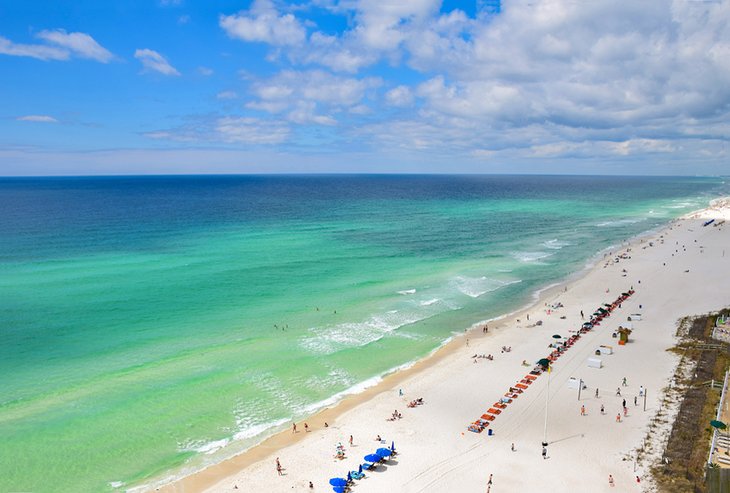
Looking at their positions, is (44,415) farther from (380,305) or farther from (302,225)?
(302,225)

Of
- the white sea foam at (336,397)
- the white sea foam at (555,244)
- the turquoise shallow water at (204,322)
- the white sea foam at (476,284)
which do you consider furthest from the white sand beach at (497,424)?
the white sea foam at (555,244)

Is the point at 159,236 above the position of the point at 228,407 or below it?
above

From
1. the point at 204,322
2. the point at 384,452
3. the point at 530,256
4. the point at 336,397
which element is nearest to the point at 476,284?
the point at 530,256

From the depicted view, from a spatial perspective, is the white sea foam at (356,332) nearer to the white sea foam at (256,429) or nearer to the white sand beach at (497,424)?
the white sand beach at (497,424)

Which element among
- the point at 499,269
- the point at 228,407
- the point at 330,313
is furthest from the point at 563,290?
the point at 228,407

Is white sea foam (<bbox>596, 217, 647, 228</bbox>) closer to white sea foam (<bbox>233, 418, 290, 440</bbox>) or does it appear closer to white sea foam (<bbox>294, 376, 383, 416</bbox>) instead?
white sea foam (<bbox>294, 376, 383, 416</bbox>)

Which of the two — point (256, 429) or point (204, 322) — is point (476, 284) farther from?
point (256, 429)

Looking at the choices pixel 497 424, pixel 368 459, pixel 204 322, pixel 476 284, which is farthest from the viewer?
pixel 476 284
